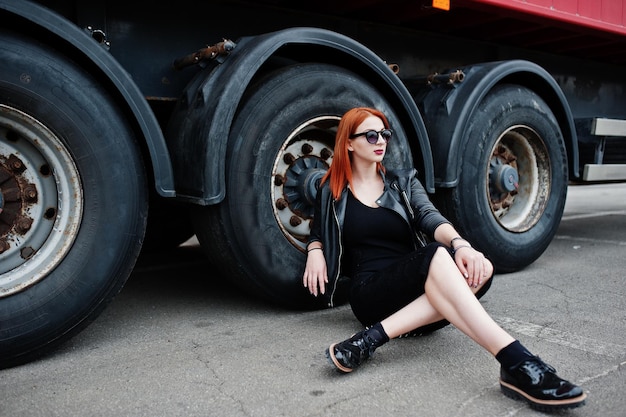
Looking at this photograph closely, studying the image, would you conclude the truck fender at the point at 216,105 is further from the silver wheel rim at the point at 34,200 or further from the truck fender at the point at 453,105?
the truck fender at the point at 453,105

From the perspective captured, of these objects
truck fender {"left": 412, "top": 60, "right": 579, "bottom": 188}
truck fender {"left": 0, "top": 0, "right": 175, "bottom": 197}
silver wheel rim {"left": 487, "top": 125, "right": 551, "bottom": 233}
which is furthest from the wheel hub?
silver wheel rim {"left": 487, "top": 125, "right": 551, "bottom": 233}

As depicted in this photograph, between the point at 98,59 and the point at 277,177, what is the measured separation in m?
1.05

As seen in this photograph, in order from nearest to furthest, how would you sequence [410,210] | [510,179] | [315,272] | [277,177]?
1. [315,272]
2. [410,210]
3. [277,177]
4. [510,179]

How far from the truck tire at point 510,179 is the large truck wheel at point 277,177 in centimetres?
75

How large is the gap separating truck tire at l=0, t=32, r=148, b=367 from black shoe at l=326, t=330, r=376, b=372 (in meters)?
0.97

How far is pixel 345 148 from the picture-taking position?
2.88 m

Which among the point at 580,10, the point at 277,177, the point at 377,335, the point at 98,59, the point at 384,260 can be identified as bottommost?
the point at 377,335

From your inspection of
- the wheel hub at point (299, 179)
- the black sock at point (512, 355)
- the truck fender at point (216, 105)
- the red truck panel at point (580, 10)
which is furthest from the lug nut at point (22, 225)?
the red truck panel at point (580, 10)

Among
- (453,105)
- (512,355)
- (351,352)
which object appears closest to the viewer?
(512,355)


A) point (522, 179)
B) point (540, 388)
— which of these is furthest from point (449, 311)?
point (522, 179)

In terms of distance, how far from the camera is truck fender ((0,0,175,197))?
238cm

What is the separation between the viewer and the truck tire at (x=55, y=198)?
243cm

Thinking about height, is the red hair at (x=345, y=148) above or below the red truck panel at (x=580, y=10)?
below

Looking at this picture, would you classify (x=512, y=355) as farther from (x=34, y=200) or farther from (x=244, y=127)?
(x=34, y=200)
